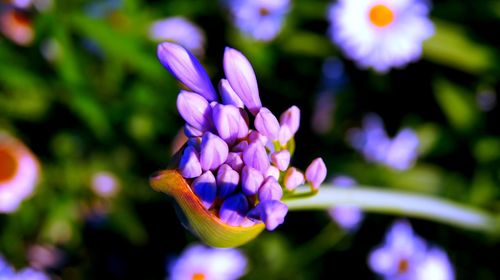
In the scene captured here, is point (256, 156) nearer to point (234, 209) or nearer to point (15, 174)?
point (234, 209)

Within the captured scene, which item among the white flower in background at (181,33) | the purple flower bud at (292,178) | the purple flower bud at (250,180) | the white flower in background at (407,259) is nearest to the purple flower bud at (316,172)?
the purple flower bud at (292,178)

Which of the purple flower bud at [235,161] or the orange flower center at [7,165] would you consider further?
the orange flower center at [7,165]

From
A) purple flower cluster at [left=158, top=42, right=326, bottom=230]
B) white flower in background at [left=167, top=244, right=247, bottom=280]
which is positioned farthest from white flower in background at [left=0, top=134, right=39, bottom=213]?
purple flower cluster at [left=158, top=42, right=326, bottom=230]

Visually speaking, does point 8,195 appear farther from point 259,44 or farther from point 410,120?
point 410,120

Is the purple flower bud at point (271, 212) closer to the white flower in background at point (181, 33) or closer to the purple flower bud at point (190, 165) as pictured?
the purple flower bud at point (190, 165)

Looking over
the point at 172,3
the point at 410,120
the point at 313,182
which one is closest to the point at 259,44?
the point at 172,3

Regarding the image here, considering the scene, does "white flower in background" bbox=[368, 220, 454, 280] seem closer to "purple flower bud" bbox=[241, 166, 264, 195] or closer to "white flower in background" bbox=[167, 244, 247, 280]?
"white flower in background" bbox=[167, 244, 247, 280]

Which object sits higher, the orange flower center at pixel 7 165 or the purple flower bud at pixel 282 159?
the orange flower center at pixel 7 165
